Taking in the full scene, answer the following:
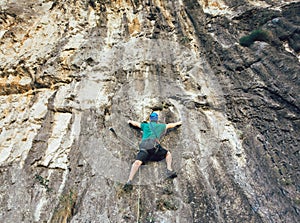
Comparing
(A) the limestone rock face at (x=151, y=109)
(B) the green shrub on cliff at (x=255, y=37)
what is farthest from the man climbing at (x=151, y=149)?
(B) the green shrub on cliff at (x=255, y=37)

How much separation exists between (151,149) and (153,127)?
2.01ft

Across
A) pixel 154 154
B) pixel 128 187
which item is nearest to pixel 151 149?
pixel 154 154

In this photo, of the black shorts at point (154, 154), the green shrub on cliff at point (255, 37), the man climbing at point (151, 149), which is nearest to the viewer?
the man climbing at point (151, 149)

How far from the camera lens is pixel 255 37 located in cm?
933

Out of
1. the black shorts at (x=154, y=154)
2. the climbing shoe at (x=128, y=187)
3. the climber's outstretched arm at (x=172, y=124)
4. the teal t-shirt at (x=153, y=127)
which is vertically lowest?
the climbing shoe at (x=128, y=187)

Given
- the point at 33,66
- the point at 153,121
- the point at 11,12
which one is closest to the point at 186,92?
the point at 153,121

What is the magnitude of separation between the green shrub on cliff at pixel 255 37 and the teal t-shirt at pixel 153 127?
4274mm

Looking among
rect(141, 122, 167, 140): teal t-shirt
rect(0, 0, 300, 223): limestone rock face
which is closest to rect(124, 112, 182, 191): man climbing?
rect(141, 122, 167, 140): teal t-shirt

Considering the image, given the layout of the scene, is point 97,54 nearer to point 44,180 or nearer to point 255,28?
point 44,180

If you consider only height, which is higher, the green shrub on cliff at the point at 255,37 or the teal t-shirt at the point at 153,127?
the green shrub on cliff at the point at 255,37

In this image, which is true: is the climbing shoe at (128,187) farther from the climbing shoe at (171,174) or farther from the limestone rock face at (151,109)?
the climbing shoe at (171,174)

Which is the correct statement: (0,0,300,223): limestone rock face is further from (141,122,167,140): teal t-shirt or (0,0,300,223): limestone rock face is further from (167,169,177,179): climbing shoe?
(141,122,167,140): teal t-shirt

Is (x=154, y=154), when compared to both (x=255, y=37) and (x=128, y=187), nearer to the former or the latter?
(x=128, y=187)

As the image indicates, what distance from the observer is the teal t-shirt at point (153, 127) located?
276 inches
